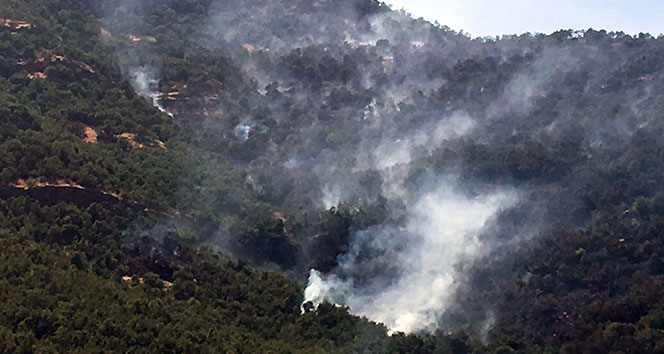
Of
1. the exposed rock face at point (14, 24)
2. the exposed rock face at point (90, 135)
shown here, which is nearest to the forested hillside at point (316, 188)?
the exposed rock face at point (90, 135)

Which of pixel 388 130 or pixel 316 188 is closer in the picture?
pixel 316 188

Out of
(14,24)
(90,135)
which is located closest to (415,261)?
(90,135)

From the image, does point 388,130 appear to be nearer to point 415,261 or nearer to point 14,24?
point 415,261

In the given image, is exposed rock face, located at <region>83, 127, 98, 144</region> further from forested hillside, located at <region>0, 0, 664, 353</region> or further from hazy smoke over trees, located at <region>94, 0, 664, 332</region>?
hazy smoke over trees, located at <region>94, 0, 664, 332</region>

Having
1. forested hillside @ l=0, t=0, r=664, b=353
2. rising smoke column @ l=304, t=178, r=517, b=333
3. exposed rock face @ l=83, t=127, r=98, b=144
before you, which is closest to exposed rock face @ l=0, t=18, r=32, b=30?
forested hillside @ l=0, t=0, r=664, b=353

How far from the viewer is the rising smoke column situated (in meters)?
69.4

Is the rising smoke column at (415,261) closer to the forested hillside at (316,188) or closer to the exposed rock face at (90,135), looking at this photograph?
the forested hillside at (316,188)

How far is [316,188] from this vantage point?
292 ft

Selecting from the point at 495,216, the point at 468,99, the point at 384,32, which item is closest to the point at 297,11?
the point at 384,32

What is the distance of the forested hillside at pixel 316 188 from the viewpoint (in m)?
57.6

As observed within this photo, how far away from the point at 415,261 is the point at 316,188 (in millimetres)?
15724

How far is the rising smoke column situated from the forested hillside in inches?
9.0

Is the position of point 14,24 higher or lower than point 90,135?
higher

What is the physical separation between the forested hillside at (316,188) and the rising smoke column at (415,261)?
0.75 feet
